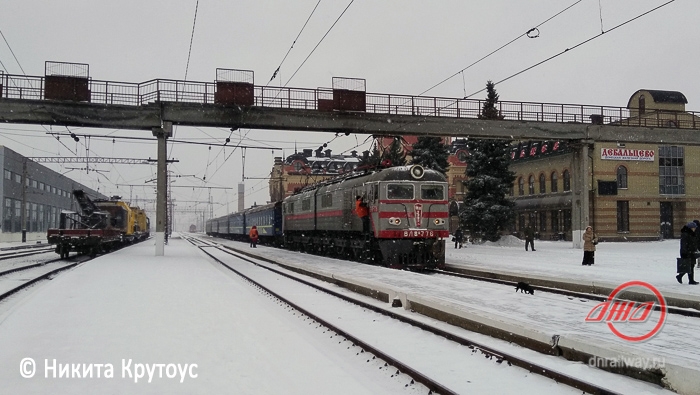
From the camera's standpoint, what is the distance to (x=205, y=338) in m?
8.74

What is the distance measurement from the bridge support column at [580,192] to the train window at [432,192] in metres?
14.7

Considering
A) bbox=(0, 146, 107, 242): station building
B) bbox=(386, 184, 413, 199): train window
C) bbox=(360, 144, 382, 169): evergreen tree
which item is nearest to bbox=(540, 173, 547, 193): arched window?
bbox=(360, 144, 382, 169): evergreen tree

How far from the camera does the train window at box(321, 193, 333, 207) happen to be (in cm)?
2642

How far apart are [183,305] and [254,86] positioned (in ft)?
61.4

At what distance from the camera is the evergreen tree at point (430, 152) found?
43.6m

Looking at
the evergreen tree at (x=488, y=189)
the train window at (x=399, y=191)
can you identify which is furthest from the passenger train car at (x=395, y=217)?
the evergreen tree at (x=488, y=189)

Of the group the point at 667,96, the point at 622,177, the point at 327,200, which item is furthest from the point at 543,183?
the point at 327,200

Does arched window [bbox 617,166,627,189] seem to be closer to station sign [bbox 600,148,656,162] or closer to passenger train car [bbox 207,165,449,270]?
station sign [bbox 600,148,656,162]

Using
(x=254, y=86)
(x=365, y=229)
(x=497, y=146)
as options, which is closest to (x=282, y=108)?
(x=254, y=86)

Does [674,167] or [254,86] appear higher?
[254,86]

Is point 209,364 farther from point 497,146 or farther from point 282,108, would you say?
point 497,146

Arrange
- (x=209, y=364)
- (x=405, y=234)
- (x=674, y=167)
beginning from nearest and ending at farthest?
(x=209, y=364)
(x=405, y=234)
(x=674, y=167)

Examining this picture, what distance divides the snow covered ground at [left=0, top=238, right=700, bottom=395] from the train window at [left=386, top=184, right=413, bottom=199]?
5.55 m

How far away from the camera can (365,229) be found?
860 inches
